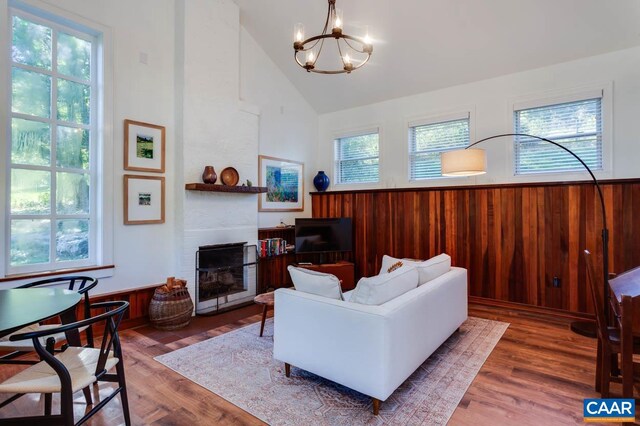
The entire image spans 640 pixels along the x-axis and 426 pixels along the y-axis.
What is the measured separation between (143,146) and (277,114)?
2327 millimetres

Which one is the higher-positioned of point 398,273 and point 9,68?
point 9,68

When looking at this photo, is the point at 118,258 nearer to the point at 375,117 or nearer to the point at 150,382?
the point at 150,382

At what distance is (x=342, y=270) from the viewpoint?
5332 millimetres

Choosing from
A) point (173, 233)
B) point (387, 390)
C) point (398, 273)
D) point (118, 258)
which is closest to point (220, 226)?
point (173, 233)

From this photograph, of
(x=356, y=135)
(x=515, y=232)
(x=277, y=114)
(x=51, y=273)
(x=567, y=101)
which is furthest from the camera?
(x=356, y=135)

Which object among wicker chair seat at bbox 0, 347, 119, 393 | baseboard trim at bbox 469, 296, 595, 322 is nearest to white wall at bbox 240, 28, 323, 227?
baseboard trim at bbox 469, 296, 595, 322

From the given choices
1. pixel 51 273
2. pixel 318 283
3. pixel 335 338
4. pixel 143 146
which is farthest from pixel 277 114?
pixel 335 338

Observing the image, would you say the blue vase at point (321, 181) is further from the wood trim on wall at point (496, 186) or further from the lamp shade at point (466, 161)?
the lamp shade at point (466, 161)

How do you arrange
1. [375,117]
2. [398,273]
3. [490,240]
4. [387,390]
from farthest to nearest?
1. [375,117]
2. [490,240]
3. [398,273]
4. [387,390]

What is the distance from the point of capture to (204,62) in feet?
14.2

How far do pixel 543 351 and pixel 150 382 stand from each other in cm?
336

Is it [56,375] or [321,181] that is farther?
[321,181]

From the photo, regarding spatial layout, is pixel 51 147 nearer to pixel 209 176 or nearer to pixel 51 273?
pixel 51 273

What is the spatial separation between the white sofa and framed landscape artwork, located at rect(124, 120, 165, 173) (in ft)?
8.14
